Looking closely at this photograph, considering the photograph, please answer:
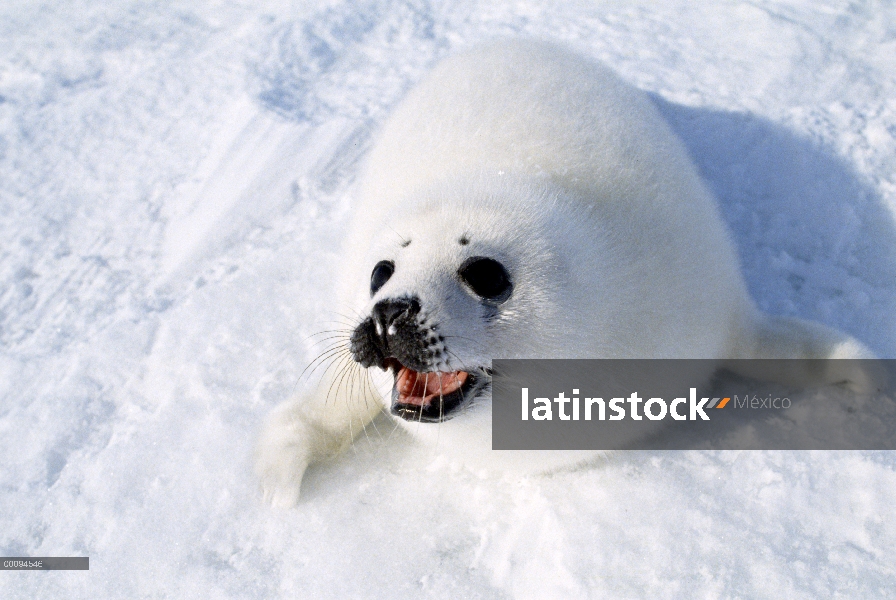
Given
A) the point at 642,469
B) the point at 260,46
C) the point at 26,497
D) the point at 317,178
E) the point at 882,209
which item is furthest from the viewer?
the point at 260,46

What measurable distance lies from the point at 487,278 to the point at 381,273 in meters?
0.38

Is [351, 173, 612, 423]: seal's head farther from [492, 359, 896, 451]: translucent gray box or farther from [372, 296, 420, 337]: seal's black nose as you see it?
[492, 359, 896, 451]: translucent gray box

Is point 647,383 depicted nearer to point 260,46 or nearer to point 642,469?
point 642,469

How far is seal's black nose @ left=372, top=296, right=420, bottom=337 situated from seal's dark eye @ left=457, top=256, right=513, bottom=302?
16 centimetres

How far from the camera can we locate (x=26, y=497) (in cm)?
264

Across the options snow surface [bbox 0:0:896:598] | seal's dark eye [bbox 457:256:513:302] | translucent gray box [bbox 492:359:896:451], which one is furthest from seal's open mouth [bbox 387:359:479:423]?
snow surface [bbox 0:0:896:598]

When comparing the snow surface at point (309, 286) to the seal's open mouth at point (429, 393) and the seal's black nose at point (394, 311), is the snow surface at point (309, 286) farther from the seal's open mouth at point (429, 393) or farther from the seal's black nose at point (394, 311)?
the seal's black nose at point (394, 311)

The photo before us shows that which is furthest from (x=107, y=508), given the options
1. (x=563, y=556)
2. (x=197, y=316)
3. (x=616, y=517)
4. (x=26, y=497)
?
(x=616, y=517)

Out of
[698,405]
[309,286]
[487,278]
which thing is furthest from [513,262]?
[309,286]

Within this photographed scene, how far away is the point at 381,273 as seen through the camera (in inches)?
84.8

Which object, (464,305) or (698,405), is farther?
(698,405)

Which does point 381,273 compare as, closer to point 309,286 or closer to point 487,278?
point 487,278

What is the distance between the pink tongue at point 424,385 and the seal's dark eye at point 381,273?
301 millimetres

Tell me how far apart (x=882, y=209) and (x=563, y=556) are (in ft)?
7.54
